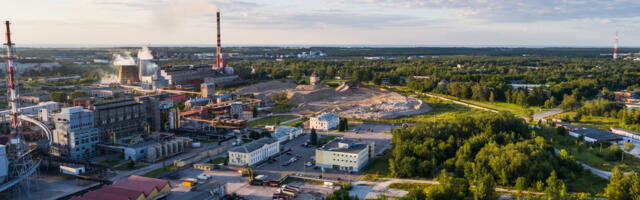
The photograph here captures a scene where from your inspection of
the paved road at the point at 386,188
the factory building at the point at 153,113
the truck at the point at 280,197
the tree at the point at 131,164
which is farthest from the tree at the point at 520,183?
the factory building at the point at 153,113

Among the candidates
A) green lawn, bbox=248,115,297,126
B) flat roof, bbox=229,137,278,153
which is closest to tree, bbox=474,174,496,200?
flat roof, bbox=229,137,278,153

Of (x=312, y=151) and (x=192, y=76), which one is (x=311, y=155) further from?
(x=192, y=76)

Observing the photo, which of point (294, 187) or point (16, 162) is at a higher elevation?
point (16, 162)

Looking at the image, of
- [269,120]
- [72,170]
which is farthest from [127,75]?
[72,170]

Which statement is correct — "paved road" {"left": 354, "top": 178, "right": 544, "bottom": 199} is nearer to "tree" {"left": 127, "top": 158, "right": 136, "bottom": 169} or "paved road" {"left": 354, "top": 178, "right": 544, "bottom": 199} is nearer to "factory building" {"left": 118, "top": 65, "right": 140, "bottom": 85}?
"tree" {"left": 127, "top": 158, "right": 136, "bottom": 169}

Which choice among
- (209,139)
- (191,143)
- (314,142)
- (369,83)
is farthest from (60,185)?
(369,83)

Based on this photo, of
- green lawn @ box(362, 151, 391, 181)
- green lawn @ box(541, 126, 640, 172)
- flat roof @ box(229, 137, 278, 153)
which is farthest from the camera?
flat roof @ box(229, 137, 278, 153)

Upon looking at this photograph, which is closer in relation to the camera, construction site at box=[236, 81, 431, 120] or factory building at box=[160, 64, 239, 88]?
construction site at box=[236, 81, 431, 120]

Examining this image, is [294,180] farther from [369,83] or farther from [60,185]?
[369,83]
